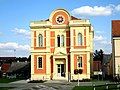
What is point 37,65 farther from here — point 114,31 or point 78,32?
point 114,31

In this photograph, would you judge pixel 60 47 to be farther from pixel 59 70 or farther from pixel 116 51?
pixel 116 51

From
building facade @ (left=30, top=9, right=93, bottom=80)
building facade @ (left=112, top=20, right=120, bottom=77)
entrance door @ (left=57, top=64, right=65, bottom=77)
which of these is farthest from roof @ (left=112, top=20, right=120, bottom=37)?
entrance door @ (left=57, top=64, right=65, bottom=77)

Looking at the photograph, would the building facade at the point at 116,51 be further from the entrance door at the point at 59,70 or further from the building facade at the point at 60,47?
the entrance door at the point at 59,70

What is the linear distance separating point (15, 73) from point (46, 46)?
131ft

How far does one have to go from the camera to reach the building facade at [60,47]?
2677 inches

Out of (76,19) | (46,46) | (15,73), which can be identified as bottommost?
(15,73)

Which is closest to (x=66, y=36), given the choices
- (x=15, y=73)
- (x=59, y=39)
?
(x=59, y=39)

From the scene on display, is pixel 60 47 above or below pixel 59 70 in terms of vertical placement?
above

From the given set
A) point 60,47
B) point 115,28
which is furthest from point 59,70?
point 115,28

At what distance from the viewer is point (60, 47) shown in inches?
2739

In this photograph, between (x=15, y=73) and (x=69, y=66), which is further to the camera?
(x=15, y=73)

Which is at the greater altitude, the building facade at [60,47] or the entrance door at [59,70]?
the building facade at [60,47]

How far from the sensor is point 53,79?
6850 cm

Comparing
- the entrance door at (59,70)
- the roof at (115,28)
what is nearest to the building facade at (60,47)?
the entrance door at (59,70)
